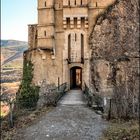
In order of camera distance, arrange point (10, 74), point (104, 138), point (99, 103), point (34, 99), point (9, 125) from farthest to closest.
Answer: point (10, 74) < point (34, 99) < point (99, 103) < point (9, 125) < point (104, 138)

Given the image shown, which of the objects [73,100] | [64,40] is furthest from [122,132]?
[64,40]

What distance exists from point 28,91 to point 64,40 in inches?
271

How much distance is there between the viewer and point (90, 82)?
39469mm

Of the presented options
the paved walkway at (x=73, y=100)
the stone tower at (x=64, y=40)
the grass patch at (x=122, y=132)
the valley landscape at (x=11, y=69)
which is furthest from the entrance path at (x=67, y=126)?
the valley landscape at (x=11, y=69)

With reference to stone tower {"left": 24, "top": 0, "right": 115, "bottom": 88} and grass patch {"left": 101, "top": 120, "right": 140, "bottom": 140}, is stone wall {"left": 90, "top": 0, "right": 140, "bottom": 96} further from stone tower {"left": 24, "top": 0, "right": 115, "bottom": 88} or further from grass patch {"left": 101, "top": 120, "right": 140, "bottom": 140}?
grass patch {"left": 101, "top": 120, "right": 140, "bottom": 140}

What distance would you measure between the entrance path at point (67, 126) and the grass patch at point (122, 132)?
1.47 ft

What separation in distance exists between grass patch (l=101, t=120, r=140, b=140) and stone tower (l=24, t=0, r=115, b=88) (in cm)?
1957

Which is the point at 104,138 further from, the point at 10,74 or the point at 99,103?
the point at 10,74

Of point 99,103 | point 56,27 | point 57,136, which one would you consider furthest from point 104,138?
point 56,27

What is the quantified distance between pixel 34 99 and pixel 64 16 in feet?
31.6

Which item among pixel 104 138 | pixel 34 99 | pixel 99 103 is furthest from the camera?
pixel 34 99

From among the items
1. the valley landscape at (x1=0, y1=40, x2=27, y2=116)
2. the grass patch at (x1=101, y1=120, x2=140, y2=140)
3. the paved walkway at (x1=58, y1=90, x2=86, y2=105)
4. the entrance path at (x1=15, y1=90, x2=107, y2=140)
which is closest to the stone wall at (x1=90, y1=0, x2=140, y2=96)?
the paved walkway at (x1=58, y1=90, x2=86, y2=105)

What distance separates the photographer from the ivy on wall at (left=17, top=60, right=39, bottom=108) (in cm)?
3866

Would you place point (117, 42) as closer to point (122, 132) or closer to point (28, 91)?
point (28, 91)
